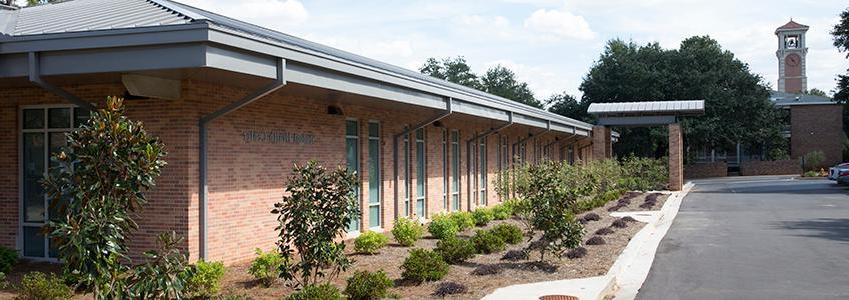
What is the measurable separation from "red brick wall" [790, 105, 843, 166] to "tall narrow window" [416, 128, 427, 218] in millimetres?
59025

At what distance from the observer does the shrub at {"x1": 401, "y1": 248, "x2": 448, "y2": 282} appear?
10.1 meters

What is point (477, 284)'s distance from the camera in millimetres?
10273

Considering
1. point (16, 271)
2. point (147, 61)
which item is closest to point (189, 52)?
point (147, 61)

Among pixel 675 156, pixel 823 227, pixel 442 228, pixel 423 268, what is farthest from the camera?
A: pixel 675 156

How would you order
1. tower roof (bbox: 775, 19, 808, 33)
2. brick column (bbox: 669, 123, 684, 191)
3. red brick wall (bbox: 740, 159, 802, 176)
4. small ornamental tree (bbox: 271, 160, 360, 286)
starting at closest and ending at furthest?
1. small ornamental tree (bbox: 271, 160, 360, 286)
2. brick column (bbox: 669, 123, 684, 191)
3. red brick wall (bbox: 740, 159, 802, 176)
4. tower roof (bbox: 775, 19, 808, 33)

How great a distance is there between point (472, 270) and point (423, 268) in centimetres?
164

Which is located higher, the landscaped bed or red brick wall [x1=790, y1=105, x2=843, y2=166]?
red brick wall [x1=790, y1=105, x2=843, y2=166]

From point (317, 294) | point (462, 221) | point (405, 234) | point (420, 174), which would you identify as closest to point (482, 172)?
point (420, 174)

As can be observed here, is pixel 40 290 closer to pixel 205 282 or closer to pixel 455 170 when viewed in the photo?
pixel 205 282

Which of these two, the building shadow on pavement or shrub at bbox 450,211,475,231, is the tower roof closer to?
the building shadow on pavement

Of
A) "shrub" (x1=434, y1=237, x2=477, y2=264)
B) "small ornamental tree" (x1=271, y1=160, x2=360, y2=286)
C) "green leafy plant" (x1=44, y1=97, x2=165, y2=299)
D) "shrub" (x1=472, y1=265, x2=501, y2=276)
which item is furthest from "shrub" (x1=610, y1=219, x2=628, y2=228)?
"green leafy plant" (x1=44, y1=97, x2=165, y2=299)

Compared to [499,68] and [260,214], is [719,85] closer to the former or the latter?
[499,68]

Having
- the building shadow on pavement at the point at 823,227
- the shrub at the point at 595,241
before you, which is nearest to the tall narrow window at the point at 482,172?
the building shadow on pavement at the point at 823,227

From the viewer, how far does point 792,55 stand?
99.7m
